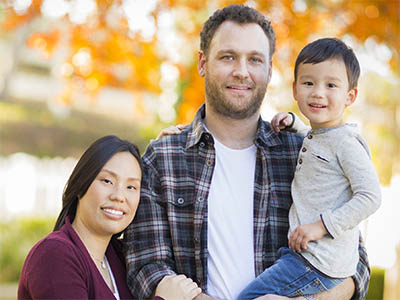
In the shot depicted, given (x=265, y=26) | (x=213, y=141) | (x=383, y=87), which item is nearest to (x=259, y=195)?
(x=213, y=141)

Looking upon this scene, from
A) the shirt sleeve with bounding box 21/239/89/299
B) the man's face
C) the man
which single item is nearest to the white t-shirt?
the man

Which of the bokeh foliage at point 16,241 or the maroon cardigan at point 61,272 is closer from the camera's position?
the maroon cardigan at point 61,272

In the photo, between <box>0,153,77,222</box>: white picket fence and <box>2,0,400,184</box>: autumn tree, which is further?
<box>0,153,77,222</box>: white picket fence

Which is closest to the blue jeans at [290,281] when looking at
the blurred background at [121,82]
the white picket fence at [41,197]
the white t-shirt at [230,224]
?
the white t-shirt at [230,224]

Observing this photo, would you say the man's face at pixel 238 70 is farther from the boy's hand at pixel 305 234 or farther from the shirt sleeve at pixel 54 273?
the shirt sleeve at pixel 54 273

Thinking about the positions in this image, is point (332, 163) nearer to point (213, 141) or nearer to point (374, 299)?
point (213, 141)

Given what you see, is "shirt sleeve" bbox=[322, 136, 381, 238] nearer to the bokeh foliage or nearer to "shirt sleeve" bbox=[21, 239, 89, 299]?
"shirt sleeve" bbox=[21, 239, 89, 299]

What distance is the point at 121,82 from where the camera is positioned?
31.2 feet

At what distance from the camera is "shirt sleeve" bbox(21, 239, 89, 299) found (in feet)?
6.14

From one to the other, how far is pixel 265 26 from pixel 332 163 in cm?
80

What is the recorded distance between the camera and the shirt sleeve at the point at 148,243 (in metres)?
2.22

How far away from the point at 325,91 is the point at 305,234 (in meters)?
0.57

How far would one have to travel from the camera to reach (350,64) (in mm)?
2189

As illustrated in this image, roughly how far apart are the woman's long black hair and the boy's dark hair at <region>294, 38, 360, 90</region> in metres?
0.82
